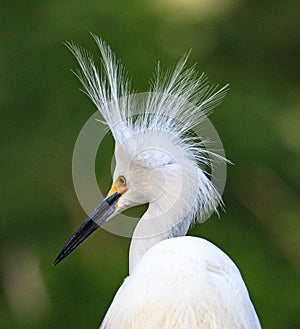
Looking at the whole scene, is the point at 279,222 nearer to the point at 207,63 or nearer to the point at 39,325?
the point at 207,63

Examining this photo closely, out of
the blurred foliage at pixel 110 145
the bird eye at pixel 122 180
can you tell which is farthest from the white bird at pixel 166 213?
the blurred foliage at pixel 110 145

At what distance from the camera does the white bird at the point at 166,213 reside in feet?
4.25

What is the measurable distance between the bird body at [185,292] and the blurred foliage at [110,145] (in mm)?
1881

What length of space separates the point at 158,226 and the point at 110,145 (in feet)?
6.22

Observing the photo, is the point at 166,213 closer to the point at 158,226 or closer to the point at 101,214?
the point at 158,226

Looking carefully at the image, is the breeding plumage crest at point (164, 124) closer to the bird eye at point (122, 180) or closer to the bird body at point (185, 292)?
the bird eye at point (122, 180)

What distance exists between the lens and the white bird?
1295 mm

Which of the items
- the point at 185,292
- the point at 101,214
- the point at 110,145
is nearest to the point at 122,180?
the point at 101,214

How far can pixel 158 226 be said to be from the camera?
1.48 m

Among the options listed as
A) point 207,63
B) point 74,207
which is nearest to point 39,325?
point 74,207

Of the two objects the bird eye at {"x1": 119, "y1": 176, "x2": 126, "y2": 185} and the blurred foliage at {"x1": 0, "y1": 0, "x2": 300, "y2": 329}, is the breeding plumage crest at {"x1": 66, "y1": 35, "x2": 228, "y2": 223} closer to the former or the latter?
the bird eye at {"x1": 119, "y1": 176, "x2": 126, "y2": 185}

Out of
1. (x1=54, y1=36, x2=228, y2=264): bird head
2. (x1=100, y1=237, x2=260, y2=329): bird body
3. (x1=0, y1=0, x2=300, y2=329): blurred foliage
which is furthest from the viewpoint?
(x1=0, y1=0, x2=300, y2=329): blurred foliage

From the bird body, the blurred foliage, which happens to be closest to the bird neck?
the bird body

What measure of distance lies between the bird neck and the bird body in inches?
4.3
